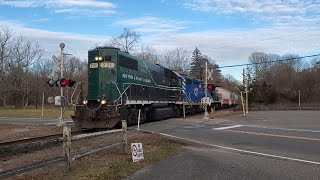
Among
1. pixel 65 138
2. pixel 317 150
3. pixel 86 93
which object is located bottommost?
pixel 317 150

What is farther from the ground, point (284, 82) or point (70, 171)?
point (284, 82)

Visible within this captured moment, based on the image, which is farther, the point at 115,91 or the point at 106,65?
the point at 106,65

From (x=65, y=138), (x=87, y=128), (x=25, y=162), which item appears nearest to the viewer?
(x=65, y=138)

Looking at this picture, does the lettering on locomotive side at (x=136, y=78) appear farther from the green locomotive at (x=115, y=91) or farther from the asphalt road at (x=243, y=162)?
the asphalt road at (x=243, y=162)

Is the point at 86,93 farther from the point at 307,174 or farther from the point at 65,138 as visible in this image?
the point at 307,174

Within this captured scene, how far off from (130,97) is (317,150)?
12957 mm

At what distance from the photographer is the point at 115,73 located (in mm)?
23094

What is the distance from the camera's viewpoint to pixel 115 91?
75.0ft

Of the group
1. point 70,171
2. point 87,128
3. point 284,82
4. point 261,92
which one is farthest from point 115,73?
point 284,82

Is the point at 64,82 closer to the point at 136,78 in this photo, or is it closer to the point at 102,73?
the point at 102,73

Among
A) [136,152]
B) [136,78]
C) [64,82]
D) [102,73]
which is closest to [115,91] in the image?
[102,73]

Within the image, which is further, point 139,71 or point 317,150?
point 139,71

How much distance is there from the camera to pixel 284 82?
92.0 metres

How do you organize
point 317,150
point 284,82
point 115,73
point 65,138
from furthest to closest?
1. point 284,82
2. point 115,73
3. point 317,150
4. point 65,138
